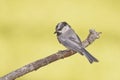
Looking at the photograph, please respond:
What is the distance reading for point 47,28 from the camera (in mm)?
3518

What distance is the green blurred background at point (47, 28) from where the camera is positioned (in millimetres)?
3477

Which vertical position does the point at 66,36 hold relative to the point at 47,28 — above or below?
above

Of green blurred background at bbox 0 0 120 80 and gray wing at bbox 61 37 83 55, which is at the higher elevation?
gray wing at bbox 61 37 83 55

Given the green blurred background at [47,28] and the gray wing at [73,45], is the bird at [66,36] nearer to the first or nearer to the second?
the gray wing at [73,45]

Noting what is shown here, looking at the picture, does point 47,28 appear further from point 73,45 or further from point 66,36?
point 73,45

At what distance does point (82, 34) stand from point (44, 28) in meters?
0.26

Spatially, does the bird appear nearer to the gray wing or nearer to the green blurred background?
the gray wing

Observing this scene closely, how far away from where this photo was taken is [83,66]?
367 centimetres

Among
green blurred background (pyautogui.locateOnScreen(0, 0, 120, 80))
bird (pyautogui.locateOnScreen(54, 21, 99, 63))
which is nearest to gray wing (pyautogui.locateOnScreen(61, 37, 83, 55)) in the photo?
bird (pyautogui.locateOnScreen(54, 21, 99, 63))

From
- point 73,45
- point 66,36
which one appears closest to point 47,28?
point 66,36

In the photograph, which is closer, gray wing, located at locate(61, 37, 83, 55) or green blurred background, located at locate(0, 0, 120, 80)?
gray wing, located at locate(61, 37, 83, 55)

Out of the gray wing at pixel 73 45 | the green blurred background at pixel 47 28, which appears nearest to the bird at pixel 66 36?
the gray wing at pixel 73 45

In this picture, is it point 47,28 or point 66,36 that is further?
point 47,28

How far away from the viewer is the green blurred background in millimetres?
3477
